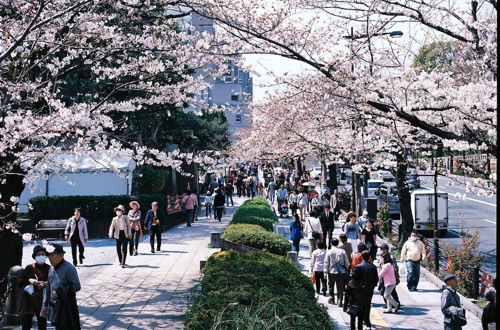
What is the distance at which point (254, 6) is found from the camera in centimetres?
999

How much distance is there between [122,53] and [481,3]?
8.10m

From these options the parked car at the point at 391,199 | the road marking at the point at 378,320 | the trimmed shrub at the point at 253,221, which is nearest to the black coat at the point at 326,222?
the trimmed shrub at the point at 253,221

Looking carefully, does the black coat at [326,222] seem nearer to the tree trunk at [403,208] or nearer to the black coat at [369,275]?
the tree trunk at [403,208]

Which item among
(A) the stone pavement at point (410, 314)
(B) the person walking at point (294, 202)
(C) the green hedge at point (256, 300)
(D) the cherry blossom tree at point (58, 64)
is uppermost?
(D) the cherry blossom tree at point (58, 64)

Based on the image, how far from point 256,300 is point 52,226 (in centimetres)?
1771

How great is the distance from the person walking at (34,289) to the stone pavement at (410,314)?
5548 mm

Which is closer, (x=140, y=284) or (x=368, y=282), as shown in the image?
(x=368, y=282)

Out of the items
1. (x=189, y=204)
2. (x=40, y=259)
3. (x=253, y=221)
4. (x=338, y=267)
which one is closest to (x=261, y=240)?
(x=338, y=267)

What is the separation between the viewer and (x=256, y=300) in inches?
316

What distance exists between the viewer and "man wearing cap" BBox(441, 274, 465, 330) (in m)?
9.80

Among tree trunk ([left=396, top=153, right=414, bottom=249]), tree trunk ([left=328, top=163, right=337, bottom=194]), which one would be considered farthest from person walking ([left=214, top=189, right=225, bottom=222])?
A: tree trunk ([left=328, top=163, right=337, bottom=194])

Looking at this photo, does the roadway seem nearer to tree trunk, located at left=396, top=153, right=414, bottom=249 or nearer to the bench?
tree trunk, located at left=396, top=153, right=414, bottom=249

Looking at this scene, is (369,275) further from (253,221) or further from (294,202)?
(294,202)

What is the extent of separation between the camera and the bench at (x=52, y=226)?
23.7 m
